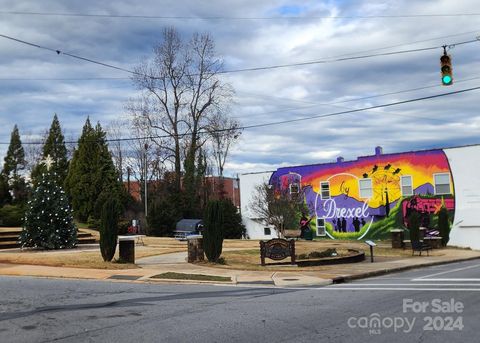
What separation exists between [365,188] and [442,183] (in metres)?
6.44

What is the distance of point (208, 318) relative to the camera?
373 inches

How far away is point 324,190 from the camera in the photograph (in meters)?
48.0

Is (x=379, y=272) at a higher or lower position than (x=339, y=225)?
lower

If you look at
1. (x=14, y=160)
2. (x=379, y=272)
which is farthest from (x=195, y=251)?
(x=14, y=160)

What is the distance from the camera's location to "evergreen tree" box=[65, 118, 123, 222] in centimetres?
4956

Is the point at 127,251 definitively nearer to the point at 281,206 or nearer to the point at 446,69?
the point at 446,69

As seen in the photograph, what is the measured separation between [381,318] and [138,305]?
16.2 ft

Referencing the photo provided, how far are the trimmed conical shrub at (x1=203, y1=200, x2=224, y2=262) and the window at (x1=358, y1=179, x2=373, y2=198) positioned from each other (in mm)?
27163

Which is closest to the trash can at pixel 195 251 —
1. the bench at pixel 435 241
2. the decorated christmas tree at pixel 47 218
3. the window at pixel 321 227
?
the decorated christmas tree at pixel 47 218

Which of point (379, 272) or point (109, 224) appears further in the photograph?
point (109, 224)

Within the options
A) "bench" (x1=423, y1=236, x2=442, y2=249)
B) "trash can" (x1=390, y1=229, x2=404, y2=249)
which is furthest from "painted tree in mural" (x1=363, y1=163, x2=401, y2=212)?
"trash can" (x1=390, y1=229, x2=404, y2=249)

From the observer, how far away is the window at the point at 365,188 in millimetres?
45125

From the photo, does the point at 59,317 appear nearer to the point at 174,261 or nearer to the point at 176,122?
the point at 174,261

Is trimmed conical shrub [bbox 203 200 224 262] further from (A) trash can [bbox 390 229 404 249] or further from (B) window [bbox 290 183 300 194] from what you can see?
(B) window [bbox 290 183 300 194]
